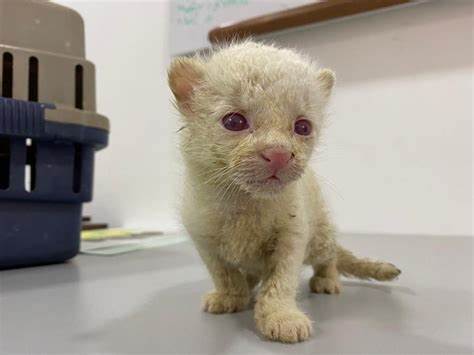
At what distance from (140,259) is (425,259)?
0.84 meters

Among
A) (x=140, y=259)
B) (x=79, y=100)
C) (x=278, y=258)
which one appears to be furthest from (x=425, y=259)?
(x=79, y=100)

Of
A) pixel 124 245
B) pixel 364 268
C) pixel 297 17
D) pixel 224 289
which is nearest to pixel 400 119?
pixel 297 17

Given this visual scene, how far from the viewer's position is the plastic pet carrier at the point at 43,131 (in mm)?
1183

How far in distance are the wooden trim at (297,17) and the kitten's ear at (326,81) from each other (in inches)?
39.9

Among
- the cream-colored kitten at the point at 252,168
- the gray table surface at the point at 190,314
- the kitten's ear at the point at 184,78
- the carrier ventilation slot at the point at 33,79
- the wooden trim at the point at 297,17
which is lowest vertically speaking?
the gray table surface at the point at 190,314

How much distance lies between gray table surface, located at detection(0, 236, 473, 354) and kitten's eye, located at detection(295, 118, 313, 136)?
30cm

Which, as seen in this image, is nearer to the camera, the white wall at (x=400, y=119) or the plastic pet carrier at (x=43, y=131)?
the plastic pet carrier at (x=43, y=131)

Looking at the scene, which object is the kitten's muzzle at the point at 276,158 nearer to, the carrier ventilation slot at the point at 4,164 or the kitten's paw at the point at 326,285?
the kitten's paw at the point at 326,285

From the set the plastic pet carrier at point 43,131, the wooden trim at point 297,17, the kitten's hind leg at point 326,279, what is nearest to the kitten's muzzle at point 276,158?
the kitten's hind leg at point 326,279

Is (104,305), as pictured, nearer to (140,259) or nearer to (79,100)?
(140,259)

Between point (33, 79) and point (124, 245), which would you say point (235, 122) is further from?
point (124, 245)

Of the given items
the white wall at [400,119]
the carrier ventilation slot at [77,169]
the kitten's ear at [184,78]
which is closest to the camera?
the kitten's ear at [184,78]

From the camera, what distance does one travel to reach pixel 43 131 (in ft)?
3.90

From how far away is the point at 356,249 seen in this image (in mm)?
1461
